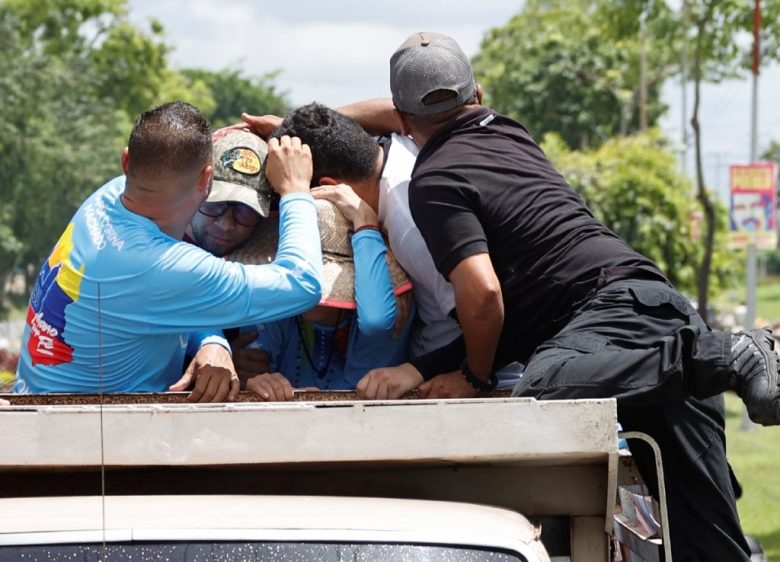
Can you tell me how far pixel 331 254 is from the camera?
Result: 4.45 meters

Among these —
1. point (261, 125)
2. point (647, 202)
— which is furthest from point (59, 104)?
point (261, 125)

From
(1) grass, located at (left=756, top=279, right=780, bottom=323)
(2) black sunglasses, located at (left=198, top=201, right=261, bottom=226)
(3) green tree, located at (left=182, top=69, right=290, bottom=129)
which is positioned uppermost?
(2) black sunglasses, located at (left=198, top=201, right=261, bottom=226)

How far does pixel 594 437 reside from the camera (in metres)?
2.77

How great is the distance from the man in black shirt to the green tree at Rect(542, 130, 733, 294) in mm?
19641

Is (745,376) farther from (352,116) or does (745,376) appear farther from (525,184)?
(352,116)

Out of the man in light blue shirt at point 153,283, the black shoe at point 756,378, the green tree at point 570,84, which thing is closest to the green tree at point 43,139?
the green tree at point 570,84

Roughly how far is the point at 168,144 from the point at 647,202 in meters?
Result: 21.1

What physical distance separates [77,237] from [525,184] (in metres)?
1.32

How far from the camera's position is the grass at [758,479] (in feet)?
35.5

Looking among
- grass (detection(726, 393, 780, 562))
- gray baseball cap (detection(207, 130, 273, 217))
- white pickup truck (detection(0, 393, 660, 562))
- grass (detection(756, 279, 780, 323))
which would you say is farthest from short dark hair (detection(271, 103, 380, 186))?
grass (detection(756, 279, 780, 323))

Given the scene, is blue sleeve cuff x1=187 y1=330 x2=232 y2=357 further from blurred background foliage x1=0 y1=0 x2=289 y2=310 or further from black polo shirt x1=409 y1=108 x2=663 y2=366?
blurred background foliage x1=0 y1=0 x2=289 y2=310

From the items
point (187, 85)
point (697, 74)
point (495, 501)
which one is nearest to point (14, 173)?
point (187, 85)

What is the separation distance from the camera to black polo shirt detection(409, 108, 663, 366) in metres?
3.97

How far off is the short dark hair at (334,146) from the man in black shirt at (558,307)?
0.26m
